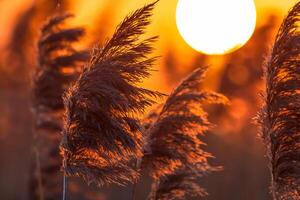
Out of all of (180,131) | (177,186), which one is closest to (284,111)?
(180,131)

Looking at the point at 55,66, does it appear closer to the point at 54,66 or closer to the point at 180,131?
the point at 54,66

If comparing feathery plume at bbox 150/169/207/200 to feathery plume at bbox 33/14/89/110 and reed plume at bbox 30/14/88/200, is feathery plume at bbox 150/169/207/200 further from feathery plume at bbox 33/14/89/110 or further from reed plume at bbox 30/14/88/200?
feathery plume at bbox 33/14/89/110

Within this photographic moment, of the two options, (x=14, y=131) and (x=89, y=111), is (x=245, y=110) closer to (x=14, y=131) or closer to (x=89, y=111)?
(x=14, y=131)

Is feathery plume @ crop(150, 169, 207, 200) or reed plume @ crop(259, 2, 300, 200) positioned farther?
feathery plume @ crop(150, 169, 207, 200)

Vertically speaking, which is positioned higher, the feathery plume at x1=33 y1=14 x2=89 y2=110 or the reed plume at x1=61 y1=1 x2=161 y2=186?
the feathery plume at x1=33 y1=14 x2=89 y2=110

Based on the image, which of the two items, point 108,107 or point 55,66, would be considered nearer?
point 108,107

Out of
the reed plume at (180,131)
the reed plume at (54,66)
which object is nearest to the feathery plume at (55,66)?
the reed plume at (54,66)

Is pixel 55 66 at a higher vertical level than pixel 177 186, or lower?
higher

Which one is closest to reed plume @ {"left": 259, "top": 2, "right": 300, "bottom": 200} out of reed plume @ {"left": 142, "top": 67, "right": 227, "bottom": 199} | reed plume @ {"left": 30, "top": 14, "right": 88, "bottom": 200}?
reed plume @ {"left": 142, "top": 67, "right": 227, "bottom": 199}
